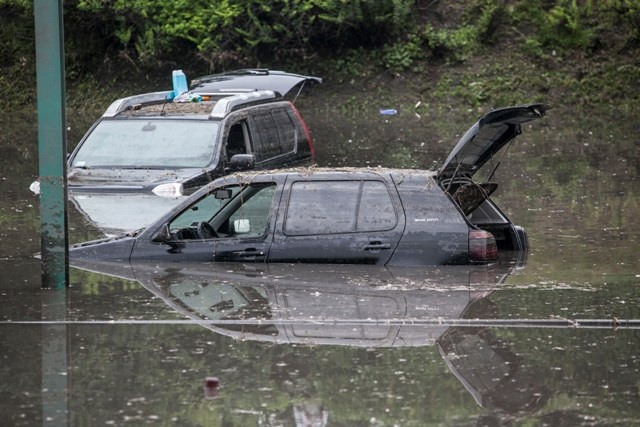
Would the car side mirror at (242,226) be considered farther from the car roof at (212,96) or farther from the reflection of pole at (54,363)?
the car roof at (212,96)

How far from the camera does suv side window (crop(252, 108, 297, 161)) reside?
15423mm

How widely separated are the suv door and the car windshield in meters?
3.26

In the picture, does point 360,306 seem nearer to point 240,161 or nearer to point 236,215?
point 236,215

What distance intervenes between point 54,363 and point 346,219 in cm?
368

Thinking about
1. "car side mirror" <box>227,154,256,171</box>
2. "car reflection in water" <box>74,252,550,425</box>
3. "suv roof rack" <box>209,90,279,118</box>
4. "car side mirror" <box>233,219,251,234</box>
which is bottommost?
"car reflection in water" <box>74,252,550,425</box>

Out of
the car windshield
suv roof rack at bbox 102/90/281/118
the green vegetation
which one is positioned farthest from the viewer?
the green vegetation

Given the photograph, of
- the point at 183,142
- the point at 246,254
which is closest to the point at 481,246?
the point at 246,254

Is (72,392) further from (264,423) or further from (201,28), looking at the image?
(201,28)

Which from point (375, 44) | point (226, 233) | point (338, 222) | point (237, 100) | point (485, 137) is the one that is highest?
point (485, 137)

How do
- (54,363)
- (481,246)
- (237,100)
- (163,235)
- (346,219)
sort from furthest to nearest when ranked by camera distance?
(237,100) < (163,235) < (346,219) < (481,246) < (54,363)

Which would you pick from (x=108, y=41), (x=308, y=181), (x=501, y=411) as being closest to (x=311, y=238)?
(x=308, y=181)

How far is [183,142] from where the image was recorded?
48.8 ft

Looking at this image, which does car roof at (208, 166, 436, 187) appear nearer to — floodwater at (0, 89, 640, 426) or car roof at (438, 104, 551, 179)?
car roof at (438, 104, 551, 179)

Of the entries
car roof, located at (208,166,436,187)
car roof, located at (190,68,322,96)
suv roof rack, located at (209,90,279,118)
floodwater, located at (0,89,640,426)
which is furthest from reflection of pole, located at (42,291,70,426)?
car roof, located at (190,68,322,96)
